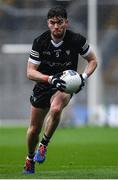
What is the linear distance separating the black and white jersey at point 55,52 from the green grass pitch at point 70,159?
1.45 m

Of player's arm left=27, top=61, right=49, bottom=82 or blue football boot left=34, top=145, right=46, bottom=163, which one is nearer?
player's arm left=27, top=61, right=49, bottom=82

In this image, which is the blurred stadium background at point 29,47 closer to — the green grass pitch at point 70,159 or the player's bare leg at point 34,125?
the green grass pitch at point 70,159

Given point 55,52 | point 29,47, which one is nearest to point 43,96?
point 55,52

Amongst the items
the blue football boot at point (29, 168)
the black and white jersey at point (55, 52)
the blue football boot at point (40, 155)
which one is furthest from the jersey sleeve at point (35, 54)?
the blue football boot at point (29, 168)

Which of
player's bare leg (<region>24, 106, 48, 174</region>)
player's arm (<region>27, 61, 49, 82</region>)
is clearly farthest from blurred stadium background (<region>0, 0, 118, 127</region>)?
player's arm (<region>27, 61, 49, 82</region>)

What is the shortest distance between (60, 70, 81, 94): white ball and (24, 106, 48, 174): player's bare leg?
0.67 m

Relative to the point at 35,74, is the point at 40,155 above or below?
below

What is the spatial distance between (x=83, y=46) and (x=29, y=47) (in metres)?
25.5

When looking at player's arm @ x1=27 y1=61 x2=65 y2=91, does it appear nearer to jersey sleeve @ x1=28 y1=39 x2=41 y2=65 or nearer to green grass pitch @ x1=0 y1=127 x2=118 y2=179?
jersey sleeve @ x1=28 y1=39 x2=41 y2=65

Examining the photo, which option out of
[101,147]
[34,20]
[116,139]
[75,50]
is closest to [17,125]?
[34,20]

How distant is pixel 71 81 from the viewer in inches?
468

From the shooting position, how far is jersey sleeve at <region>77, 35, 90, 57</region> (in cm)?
1231

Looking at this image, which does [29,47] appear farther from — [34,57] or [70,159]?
[34,57]

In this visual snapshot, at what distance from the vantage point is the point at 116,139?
23109 mm
